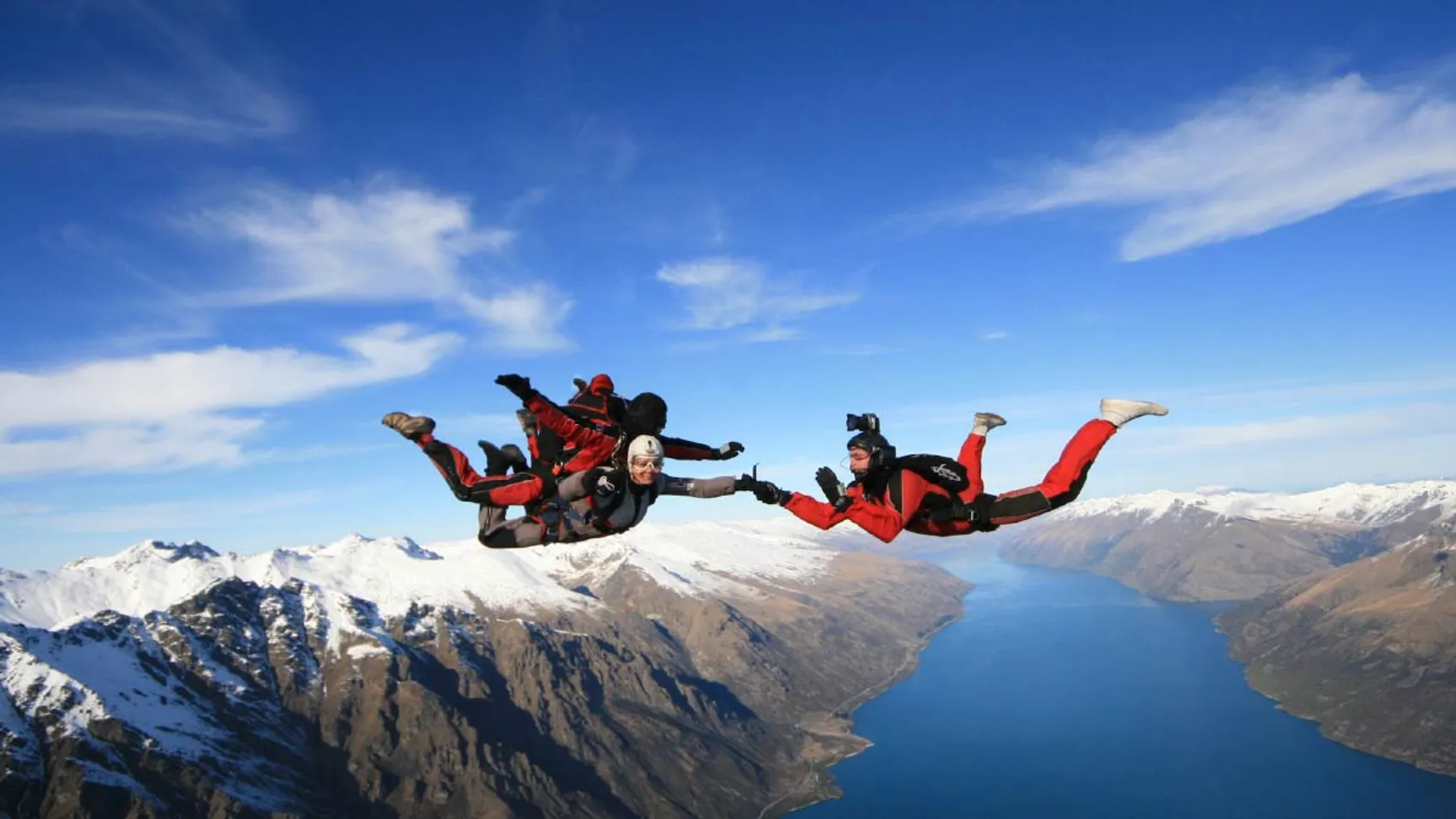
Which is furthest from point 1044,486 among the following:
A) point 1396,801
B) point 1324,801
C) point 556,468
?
point 1396,801

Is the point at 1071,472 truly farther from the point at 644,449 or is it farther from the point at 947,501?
the point at 644,449

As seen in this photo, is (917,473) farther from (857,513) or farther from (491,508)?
(491,508)

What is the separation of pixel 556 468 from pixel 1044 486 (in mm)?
8253

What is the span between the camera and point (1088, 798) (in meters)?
200

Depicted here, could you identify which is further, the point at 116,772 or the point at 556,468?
the point at 116,772

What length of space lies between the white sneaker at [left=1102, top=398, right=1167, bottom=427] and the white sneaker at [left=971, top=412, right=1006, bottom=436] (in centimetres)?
168

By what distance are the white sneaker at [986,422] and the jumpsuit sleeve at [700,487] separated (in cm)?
459

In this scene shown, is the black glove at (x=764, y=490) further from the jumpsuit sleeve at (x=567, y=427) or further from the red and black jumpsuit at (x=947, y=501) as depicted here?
the jumpsuit sleeve at (x=567, y=427)

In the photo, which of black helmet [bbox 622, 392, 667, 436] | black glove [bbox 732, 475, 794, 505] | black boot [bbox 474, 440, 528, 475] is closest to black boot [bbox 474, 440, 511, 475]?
black boot [bbox 474, 440, 528, 475]

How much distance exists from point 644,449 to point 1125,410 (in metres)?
7.93

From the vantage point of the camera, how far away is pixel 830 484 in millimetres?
12719

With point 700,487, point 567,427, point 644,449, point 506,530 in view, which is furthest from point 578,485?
point 506,530

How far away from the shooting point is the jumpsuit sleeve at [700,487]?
43.5 ft

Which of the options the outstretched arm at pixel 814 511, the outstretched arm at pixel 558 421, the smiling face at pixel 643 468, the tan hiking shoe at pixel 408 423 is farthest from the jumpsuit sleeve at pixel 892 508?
the tan hiking shoe at pixel 408 423
